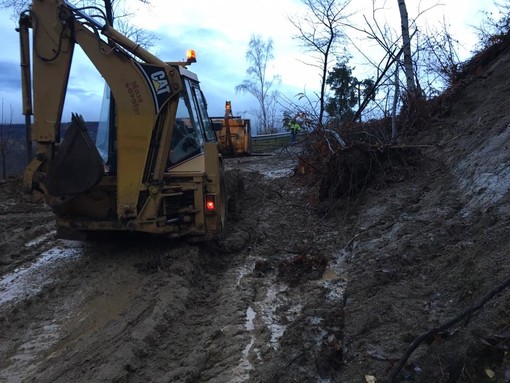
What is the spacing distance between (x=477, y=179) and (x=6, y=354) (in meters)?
5.97

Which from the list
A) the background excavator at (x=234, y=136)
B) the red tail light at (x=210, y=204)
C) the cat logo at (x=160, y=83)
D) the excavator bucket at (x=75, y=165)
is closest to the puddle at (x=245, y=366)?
the red tail light at (x=210, y=204)

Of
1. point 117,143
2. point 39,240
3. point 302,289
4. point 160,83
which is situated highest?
point 160,83

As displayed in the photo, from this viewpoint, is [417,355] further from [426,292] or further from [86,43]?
A: [86,43]

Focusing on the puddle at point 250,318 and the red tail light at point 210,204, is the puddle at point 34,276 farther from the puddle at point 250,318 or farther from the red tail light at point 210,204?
the puddle at point 250,318

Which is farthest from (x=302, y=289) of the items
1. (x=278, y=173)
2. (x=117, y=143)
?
(x=278, y=173)

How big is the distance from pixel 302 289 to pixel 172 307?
159 centimetres

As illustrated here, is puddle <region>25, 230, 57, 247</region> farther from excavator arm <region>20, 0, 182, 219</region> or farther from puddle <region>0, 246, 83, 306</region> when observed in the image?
excavator arm <region>20, 0, 182, 219</region>

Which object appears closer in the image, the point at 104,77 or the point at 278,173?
the point at 104,77

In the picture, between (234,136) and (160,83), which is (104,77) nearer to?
(160,83)

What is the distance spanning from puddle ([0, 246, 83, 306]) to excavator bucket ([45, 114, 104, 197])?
3.89ft

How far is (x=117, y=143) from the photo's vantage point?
21.0ft

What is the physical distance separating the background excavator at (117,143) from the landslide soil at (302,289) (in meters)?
0.64

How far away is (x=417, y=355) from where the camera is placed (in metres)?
3.39

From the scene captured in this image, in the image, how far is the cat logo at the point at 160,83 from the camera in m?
6.37
